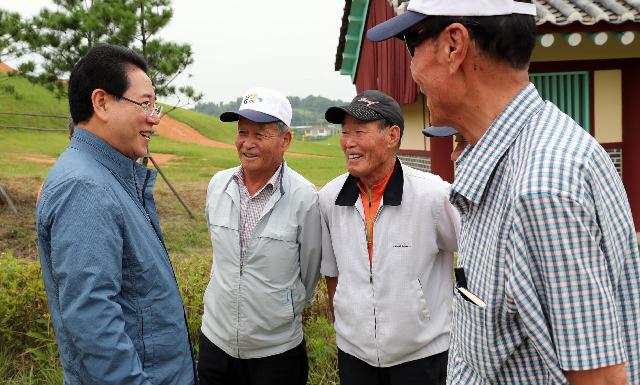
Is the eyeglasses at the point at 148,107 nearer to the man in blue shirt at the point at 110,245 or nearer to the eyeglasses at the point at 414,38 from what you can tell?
the man in blue shirt at the point at 110,245

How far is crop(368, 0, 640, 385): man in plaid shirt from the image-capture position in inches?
44.6

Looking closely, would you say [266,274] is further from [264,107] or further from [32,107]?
[32,107]

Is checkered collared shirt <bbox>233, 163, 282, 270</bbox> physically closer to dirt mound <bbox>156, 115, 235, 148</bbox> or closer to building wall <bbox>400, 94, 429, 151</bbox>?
building wall <bbox>400, 94, 429, 151</bbox>

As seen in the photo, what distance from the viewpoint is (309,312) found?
419 centimetres

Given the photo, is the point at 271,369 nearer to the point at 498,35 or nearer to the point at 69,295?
the point at 69,295

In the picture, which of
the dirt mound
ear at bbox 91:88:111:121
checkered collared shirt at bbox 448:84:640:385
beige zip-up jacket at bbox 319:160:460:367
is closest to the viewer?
checkered collared shirt at bbox 448:84:640:385

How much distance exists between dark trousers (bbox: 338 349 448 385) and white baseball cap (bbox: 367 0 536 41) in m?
1.64

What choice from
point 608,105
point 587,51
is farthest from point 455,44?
point 608,105

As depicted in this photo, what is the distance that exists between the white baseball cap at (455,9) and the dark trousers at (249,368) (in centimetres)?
194

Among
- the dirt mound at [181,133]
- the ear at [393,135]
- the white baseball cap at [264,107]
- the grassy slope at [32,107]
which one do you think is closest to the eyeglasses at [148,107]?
the white baseball cap at [264,107]

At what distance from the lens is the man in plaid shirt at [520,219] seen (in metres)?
1.13

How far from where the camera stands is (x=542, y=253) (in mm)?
1142

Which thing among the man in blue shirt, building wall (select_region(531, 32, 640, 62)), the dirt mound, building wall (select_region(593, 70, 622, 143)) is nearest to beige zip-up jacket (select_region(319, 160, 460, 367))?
the man in blue shirt

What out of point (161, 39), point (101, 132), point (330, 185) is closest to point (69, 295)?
point (101, 132)
